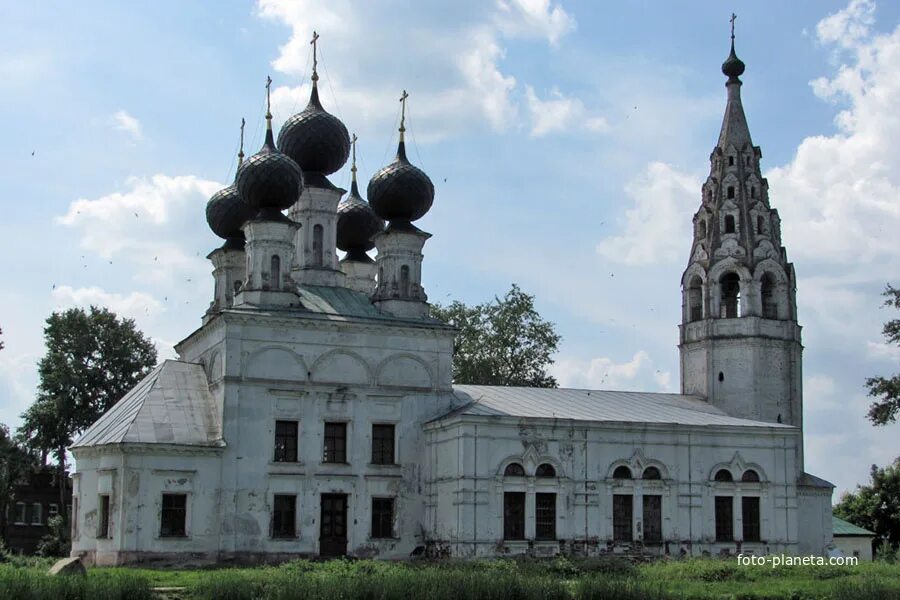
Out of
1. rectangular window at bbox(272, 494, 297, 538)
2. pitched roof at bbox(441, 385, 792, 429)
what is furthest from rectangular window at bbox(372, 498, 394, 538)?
pitched roof at bbox(441, 385, 792, 429)

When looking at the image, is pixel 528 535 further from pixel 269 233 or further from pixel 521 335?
pixel 521 335

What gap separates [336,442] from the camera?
2928cm

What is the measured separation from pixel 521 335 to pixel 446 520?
61.8ft

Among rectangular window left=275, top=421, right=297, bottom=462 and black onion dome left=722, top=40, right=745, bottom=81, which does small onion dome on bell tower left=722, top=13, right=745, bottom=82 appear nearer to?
black onion dome left=722, top=40, right=745, bottom=81

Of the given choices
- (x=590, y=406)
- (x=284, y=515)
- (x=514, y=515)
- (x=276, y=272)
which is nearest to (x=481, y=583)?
(x=514, y=515)

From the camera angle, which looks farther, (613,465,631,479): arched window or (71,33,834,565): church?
(613,465,631,479): arched window

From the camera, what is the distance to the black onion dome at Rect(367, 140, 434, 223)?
31797 mm

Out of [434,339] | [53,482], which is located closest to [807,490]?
[434,339]

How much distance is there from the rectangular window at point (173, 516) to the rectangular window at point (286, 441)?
99.3 inches

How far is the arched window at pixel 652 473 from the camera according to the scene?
30031 millimetres

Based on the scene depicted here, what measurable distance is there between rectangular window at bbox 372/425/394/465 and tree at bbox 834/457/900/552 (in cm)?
2155

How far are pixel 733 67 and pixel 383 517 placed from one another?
57.5 ft

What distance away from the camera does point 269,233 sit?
29641 mm

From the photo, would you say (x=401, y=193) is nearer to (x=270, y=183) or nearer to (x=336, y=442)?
(x=270, y=183)
